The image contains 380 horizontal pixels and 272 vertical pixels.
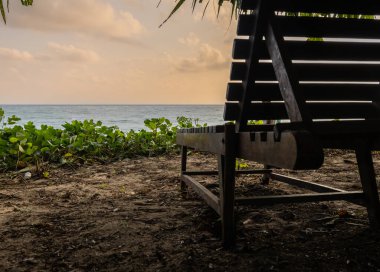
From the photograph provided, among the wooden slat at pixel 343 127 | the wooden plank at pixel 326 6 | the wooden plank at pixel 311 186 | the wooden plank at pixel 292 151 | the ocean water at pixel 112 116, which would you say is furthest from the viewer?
the ocean water at pixel 112 116

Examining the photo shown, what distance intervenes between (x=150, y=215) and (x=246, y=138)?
135 cm

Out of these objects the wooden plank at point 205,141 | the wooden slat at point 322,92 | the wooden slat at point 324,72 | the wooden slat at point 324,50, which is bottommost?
the wooden plank at point 205,141

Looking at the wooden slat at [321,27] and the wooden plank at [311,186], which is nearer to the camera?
the wooden slat at [321,27]

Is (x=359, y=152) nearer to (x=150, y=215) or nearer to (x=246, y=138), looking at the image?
(x=246, y=138)

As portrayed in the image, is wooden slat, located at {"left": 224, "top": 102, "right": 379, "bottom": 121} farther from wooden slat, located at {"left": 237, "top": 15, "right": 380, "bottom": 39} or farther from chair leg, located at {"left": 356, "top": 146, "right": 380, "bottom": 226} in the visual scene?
wooden slat, located at {"left": 237, "top": 15, "right": 380, "bottom": 39}

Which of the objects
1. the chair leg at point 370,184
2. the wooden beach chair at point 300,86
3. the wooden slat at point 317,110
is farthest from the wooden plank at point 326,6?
the chair leg at point 370,184

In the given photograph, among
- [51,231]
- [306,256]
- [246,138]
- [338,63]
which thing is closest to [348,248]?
[306,256]

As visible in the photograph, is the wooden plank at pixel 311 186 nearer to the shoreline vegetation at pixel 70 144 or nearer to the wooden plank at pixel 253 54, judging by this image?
the wooden plank at pixel 253 54

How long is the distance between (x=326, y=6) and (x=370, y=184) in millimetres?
1109

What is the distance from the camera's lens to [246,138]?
1674 millimetres

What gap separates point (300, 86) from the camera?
1.60m

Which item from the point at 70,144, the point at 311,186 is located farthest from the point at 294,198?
Result: the point at 70,144

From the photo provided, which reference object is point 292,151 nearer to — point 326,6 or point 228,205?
point 228,205

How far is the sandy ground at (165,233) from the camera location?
1.82 metres
